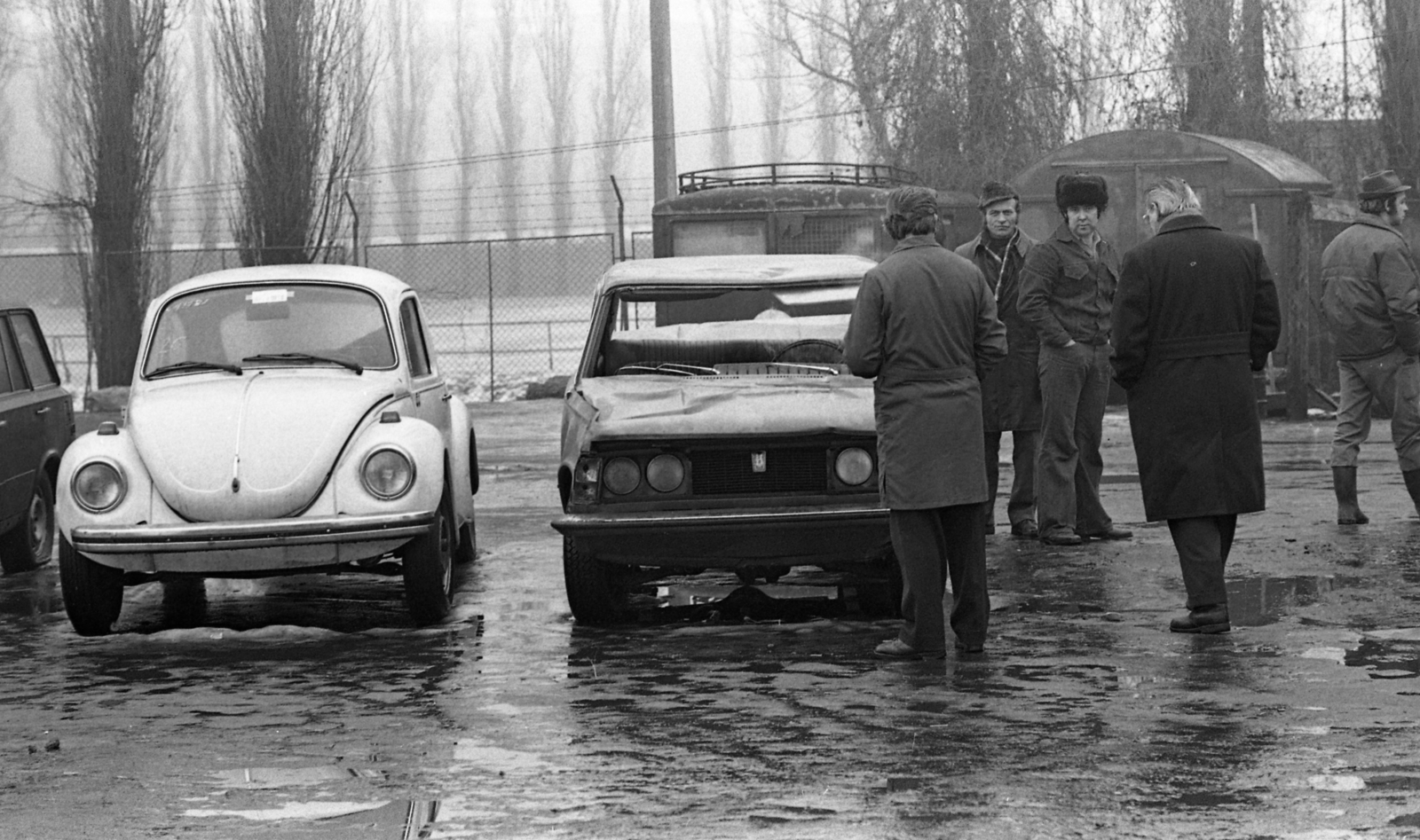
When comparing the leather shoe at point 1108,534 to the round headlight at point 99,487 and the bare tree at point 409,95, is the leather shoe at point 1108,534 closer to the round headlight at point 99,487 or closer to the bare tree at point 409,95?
the round headlight at point 99,487

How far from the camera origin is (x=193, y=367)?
359 inches

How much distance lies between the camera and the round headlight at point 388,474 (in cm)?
821

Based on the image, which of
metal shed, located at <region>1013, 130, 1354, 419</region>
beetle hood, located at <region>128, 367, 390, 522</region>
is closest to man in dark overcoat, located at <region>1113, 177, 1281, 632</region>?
beetle hood, located at <region>128, 367, 390, 522</region>

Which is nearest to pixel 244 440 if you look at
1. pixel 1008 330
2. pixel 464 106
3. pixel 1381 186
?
pixel 1008 330

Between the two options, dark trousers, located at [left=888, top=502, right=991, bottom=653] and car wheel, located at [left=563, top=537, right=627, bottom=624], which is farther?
car wheel, located at [left=563, top=537, right=627, bottom=624]

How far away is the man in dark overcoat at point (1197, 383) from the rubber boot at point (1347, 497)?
321cm

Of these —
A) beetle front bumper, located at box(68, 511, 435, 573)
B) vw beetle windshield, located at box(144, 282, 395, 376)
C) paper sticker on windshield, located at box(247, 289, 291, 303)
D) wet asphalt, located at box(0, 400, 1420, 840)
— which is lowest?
wet asphalt, located at box(0, 400, 1420, 840)

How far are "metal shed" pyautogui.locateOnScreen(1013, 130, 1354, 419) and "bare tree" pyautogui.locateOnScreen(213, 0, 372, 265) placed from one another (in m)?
9.70

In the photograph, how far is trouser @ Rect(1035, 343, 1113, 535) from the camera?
9.98 metres

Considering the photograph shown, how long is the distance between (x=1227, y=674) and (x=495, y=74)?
3169 inches

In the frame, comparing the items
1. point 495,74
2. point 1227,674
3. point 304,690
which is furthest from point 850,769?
point 495,74

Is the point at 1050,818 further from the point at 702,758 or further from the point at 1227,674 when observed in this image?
the point at 1227,674

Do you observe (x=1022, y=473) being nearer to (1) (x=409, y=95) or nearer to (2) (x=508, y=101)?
(1) (x=409, y=95)

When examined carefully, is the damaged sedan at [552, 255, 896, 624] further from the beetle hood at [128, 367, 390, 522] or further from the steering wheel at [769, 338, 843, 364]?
the beetle hood at [128, 367, 390, 522]
